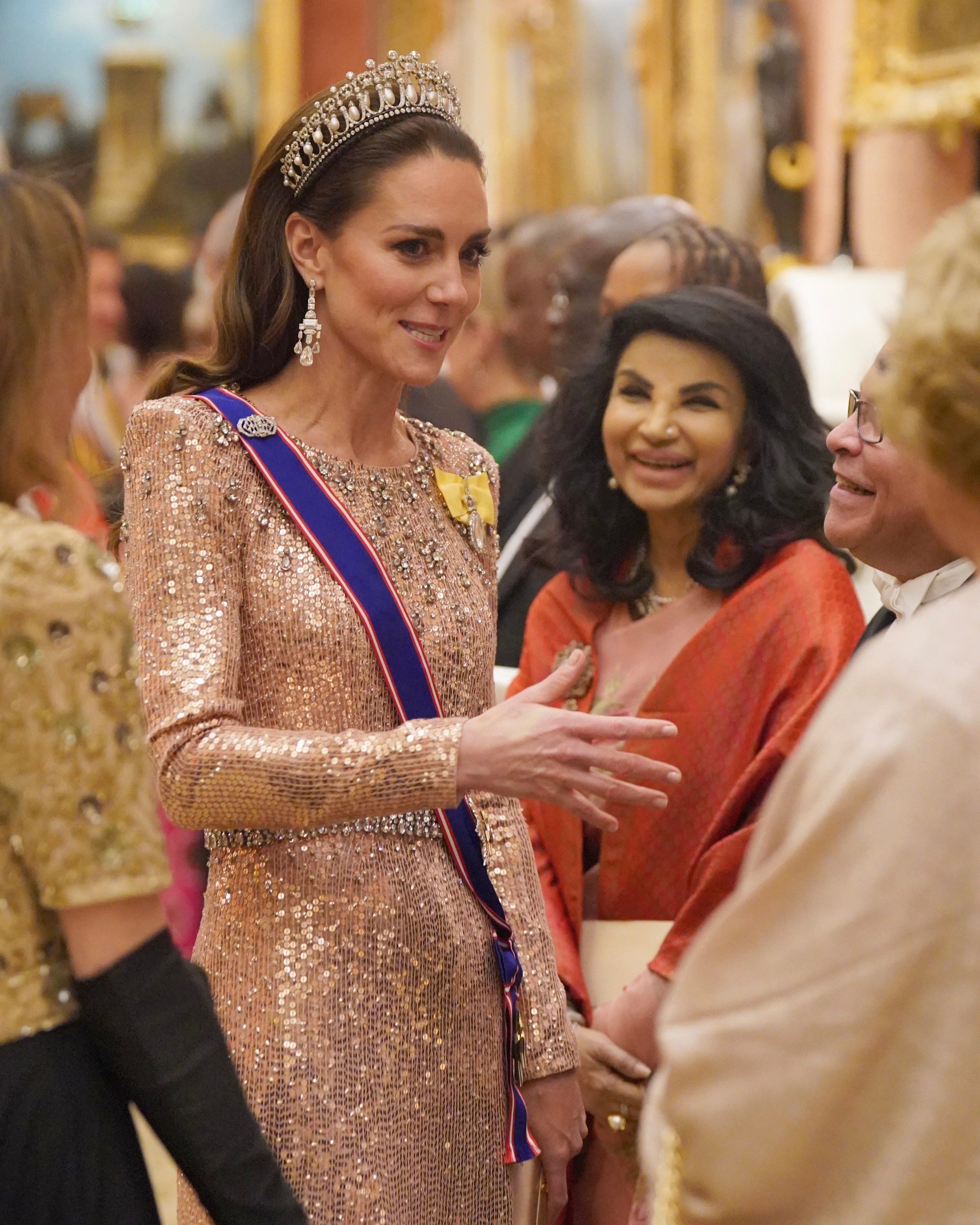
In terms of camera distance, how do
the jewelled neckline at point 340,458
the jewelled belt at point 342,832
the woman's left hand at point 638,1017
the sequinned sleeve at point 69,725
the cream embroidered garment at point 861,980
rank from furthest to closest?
1. the woman's left hand at point 638,1017
2. the jewelled neckline at point 340,458
3. the jewelled belt at point 342,832
4. the sequinned sleeve at point 69,725
5. the cream embroidered garment at point 861,980

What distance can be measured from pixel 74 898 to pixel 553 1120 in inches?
35.1

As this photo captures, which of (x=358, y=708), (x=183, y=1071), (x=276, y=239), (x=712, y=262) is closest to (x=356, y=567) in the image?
(x=358, y=708)

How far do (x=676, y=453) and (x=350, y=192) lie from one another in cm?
77

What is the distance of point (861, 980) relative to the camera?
3.71 ft

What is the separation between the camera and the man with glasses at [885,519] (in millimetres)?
2092

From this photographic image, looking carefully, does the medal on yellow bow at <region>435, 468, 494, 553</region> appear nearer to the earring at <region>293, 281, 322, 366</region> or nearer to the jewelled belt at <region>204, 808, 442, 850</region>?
the earring at <region>293, 281, 322, 366</region>

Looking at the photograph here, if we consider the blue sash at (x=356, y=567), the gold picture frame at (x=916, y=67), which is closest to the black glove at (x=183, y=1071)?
the blue sash at (x=356, y=567)

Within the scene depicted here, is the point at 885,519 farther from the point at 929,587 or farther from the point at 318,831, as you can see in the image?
the point at 318,831

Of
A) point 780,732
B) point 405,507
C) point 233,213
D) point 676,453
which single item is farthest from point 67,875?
point 233,213

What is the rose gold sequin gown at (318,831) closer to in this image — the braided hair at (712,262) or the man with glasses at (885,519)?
the man with glasses at (885,519)

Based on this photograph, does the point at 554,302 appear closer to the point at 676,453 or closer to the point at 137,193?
the point at 676,453

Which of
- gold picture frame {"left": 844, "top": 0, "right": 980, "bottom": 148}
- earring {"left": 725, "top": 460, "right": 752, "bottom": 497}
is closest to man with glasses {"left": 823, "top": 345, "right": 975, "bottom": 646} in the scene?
earring {"left": 725, "top": 460, "right": 752, "bottom": 497}

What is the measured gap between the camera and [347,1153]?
1.81 metres

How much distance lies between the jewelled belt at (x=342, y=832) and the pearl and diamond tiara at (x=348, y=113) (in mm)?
770
